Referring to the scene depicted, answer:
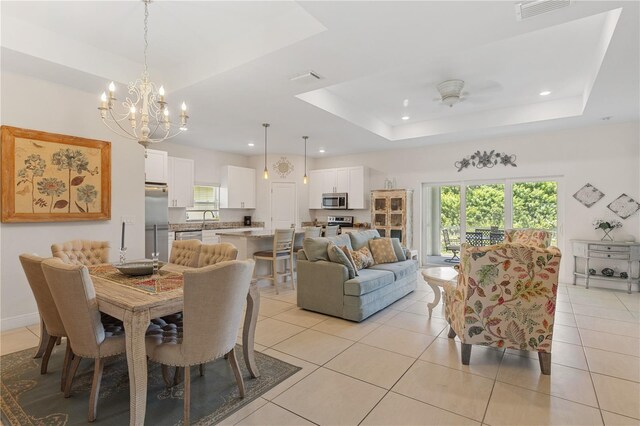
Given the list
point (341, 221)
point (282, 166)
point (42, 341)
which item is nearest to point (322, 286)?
point (42, 341)

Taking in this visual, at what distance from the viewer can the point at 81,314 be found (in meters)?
1.96

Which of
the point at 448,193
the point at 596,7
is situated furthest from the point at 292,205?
the point at 596,7

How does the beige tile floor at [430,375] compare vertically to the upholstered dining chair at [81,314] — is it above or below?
below

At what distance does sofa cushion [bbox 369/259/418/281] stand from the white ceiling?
2378 mm

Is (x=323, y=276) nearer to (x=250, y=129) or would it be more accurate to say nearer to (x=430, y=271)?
(x=430, y=271)

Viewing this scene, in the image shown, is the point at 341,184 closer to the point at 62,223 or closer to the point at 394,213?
the point at 394,213

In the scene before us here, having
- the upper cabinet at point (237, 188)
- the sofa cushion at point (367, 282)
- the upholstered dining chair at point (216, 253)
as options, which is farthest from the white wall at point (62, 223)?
the upper cabinet at point (237, 188)

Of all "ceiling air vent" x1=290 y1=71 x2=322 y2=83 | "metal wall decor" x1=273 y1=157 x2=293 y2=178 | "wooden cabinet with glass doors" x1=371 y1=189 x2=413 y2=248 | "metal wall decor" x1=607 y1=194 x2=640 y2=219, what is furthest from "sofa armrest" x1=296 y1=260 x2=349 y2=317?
"metal wall decor" x1=607 y1=194 x2=640 y2=219

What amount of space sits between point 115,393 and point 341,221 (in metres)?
5.98

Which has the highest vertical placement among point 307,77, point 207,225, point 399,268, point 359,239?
point 307,77

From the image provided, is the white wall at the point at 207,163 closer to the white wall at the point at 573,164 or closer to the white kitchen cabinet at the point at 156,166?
the white kitchen cabinet at the point at 156,166

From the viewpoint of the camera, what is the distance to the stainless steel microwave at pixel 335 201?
7.61 metres

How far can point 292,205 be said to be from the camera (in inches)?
315

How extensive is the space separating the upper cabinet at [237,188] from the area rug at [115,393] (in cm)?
500
